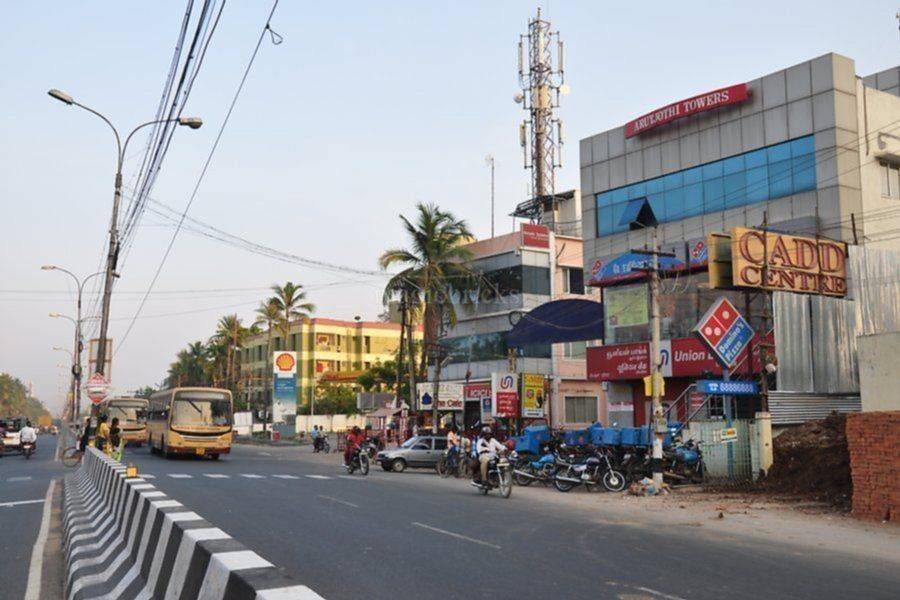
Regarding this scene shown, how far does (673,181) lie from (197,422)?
2385cm

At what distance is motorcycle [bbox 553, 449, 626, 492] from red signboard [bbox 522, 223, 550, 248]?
89.6 feet

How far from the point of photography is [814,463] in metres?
20.2

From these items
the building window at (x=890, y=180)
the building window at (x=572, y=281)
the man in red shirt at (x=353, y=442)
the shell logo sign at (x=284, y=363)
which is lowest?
the man in red shirt at (x=353, y=442)

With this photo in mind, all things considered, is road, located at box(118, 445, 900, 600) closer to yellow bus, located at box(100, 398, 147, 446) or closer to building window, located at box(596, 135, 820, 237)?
building window, located at box(596, 135, 820, 237)

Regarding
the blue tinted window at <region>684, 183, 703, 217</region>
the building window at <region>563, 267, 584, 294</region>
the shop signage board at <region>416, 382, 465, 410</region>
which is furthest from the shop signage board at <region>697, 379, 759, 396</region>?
the building window at <region>563, 267, 584, 294</region>

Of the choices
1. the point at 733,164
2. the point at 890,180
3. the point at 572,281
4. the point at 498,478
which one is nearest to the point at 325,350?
the point at 572,281

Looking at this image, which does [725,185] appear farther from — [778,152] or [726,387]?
[726,387]

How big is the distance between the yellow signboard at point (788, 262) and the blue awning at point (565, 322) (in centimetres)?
1361

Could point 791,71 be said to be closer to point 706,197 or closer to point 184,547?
point 706,197

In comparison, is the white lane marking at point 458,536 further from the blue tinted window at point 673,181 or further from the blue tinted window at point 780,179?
the blue tinted window at point 673,181

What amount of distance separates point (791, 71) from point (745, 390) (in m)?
17.4

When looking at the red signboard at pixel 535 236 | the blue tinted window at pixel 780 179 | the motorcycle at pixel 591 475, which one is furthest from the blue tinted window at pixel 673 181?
the motorcycle at pixel 591 475

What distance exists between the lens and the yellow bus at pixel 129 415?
49.8 m

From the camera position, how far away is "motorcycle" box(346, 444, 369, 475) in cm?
2967
